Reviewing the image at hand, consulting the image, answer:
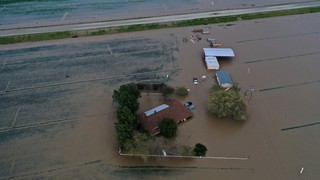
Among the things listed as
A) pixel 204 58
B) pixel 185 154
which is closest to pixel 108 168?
pixel 185 154

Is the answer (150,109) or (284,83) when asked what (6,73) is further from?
(284,83)

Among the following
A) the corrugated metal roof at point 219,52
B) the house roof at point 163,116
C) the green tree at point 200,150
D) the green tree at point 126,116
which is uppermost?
the green tree at point 126,116

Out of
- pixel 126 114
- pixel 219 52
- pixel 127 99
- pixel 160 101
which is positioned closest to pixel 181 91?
pixel 160 101

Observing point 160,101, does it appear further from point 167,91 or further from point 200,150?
point 200,150

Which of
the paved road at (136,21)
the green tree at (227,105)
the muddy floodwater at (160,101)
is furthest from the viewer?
the paved road at (136,21)

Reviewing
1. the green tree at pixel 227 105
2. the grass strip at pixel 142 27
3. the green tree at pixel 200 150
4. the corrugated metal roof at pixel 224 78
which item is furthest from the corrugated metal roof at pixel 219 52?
the green tree at pixel 200 150

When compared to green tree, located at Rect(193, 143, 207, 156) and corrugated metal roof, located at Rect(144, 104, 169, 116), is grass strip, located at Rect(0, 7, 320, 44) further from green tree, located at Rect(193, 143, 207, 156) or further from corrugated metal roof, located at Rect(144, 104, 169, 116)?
green tree, located at Rect(193, 143, 207, 156)

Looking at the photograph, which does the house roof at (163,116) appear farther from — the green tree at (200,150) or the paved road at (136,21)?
the paved road at (136,21)
